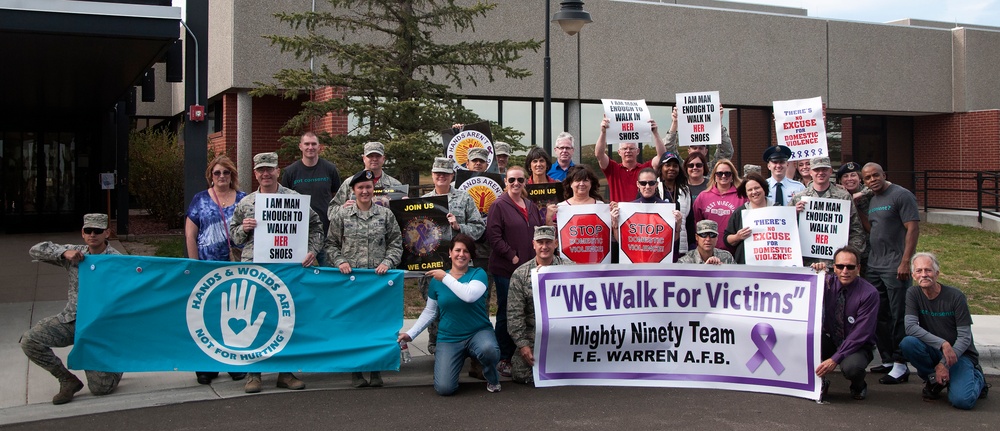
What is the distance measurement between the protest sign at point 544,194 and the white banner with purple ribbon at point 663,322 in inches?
47.8

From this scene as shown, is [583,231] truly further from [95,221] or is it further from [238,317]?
[95,221]

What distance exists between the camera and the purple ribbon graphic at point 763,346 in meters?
6.86

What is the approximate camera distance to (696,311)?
280 inches

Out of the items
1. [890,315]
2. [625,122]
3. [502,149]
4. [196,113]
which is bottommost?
[890,315]

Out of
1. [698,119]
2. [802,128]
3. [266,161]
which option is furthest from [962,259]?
[266,161]

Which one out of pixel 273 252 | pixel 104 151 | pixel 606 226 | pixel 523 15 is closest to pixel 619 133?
pixel 606 226

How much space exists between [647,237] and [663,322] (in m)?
0.80

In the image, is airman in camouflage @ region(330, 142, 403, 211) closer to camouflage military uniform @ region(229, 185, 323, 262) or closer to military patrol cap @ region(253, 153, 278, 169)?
camouflage military uniform @ region(229, 185, 323, 262)

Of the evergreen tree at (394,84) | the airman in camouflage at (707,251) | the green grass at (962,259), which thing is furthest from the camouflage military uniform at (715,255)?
the evergreen tree at (394,84)

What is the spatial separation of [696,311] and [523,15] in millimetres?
13965

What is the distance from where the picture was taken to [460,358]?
695cm

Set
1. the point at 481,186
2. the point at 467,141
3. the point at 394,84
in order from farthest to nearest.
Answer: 1. the point at 394,84
2. the point at 467,141
3. the point at 481,186

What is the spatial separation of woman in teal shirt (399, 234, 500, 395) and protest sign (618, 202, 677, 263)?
1.39m

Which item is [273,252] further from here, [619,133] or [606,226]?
[619,133]
